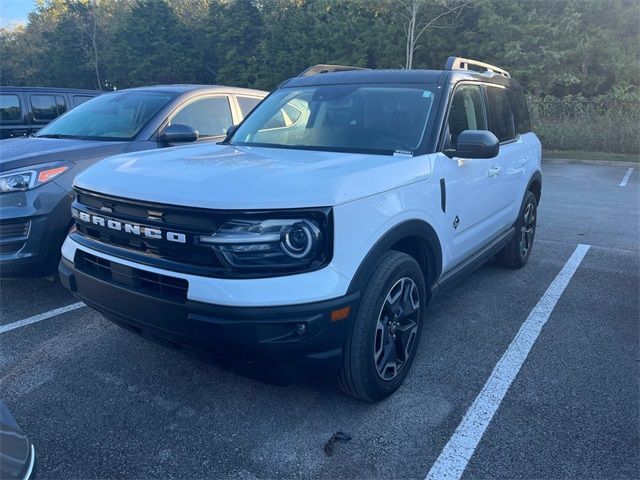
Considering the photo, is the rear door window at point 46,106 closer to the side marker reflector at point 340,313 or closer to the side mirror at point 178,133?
the side mirror at point 178,133

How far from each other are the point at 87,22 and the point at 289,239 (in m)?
49.5

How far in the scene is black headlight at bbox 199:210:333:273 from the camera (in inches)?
92.7

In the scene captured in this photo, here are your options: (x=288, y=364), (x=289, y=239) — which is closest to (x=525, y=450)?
(x=288, y=364)

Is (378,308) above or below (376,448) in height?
above

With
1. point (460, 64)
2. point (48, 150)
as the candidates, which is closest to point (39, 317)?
point (48, 150)

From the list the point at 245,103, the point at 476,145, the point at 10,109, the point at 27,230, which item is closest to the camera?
the point at 476,145

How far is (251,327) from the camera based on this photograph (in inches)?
90.7

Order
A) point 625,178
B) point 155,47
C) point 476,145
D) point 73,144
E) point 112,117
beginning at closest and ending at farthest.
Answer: point 476,145, point 73,144, point 112,117, point 625,178, point 155,47

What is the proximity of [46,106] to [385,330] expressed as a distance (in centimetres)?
945

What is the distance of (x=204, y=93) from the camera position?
18.5 feet

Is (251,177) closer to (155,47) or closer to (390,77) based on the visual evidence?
(390,77)

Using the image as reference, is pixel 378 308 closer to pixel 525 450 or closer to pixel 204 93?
pixel 525 450

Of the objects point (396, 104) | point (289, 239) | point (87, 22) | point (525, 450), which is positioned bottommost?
point (525, 450)

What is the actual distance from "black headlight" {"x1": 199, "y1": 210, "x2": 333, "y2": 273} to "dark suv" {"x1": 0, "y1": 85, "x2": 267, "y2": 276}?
7.65 feet
